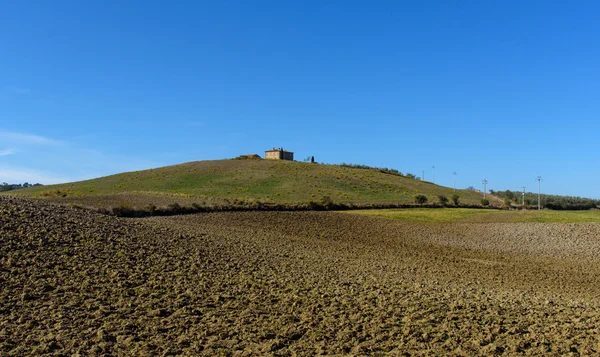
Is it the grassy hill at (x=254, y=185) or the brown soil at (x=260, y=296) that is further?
the grassy hill at (x=254, y=185)

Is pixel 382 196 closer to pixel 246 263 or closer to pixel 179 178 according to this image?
pixel 179 178

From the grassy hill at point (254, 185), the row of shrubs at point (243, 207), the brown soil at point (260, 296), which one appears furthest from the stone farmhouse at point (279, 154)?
the brown soil at point (260, 296)

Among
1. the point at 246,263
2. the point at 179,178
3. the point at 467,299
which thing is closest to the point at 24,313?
the point at 246,263

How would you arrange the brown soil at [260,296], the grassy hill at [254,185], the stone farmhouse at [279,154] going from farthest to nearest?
1. the stone farmhouse at [279,154]
2. the grassy hill at [254,185]
3. the brown soil at [260,296]

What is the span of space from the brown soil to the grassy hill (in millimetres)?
32276

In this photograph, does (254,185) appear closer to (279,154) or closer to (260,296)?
(279,154)

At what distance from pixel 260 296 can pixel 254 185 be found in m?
53.2

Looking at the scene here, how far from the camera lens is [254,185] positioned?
6500 cm

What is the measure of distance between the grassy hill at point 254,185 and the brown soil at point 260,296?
32.3m

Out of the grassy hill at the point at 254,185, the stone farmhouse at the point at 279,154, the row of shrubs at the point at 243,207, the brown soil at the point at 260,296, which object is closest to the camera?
the brown soil at the point at 260,296

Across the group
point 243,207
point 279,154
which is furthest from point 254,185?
point 279,154

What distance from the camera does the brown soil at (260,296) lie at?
27.8ft

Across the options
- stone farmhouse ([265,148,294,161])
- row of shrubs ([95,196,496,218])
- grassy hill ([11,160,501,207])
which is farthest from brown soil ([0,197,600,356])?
stone farmhouse ([265,148,294,161])

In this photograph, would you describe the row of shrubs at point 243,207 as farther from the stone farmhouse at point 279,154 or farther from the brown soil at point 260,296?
the stone farmhouse at point 279,154
